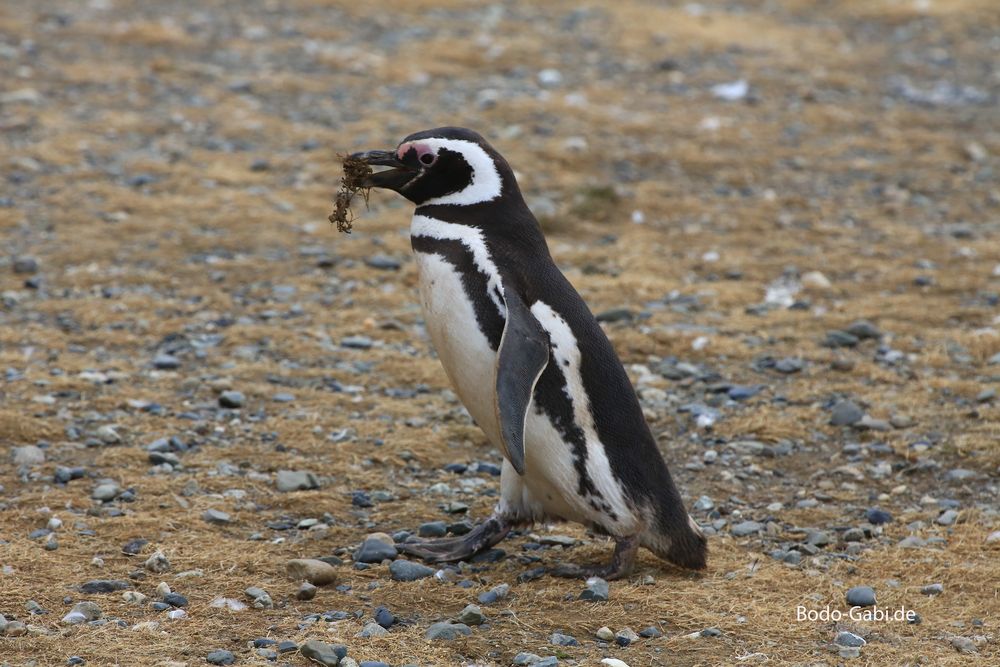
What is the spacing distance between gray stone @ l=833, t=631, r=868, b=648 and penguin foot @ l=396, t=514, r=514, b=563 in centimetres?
112

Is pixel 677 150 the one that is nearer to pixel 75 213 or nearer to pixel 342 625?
pixel 75 213

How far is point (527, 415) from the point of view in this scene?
152 inches

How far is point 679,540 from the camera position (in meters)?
3.87

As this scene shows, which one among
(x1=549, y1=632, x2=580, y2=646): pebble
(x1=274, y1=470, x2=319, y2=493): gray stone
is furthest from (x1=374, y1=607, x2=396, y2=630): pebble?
(x1=274, y1=470, x2=319, y2=493): gray stone

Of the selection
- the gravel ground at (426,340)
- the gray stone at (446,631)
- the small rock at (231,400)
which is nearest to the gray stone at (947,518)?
the gravel ground at (426,340)

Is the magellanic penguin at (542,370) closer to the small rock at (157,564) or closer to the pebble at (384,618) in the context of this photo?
the pebble at (384,618)

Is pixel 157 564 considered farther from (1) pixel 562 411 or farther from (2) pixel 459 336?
(1) pixel 562 411

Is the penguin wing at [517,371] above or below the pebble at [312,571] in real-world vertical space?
above

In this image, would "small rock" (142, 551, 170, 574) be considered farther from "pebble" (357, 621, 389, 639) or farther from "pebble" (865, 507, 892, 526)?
"pebble" (865, 507, 892, 526)

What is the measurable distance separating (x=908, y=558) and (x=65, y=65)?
8.10 m

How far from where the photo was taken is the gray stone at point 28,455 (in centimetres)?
448

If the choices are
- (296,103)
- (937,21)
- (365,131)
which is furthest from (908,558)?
(937,21)

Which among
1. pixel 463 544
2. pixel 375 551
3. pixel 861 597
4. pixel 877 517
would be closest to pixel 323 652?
pixel 375 551

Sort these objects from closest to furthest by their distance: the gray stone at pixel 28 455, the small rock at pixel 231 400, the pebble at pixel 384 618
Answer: the pebble at pixel 384 618 < the gray stone at pixel 28 455 < the small rock at pixel 231 400
